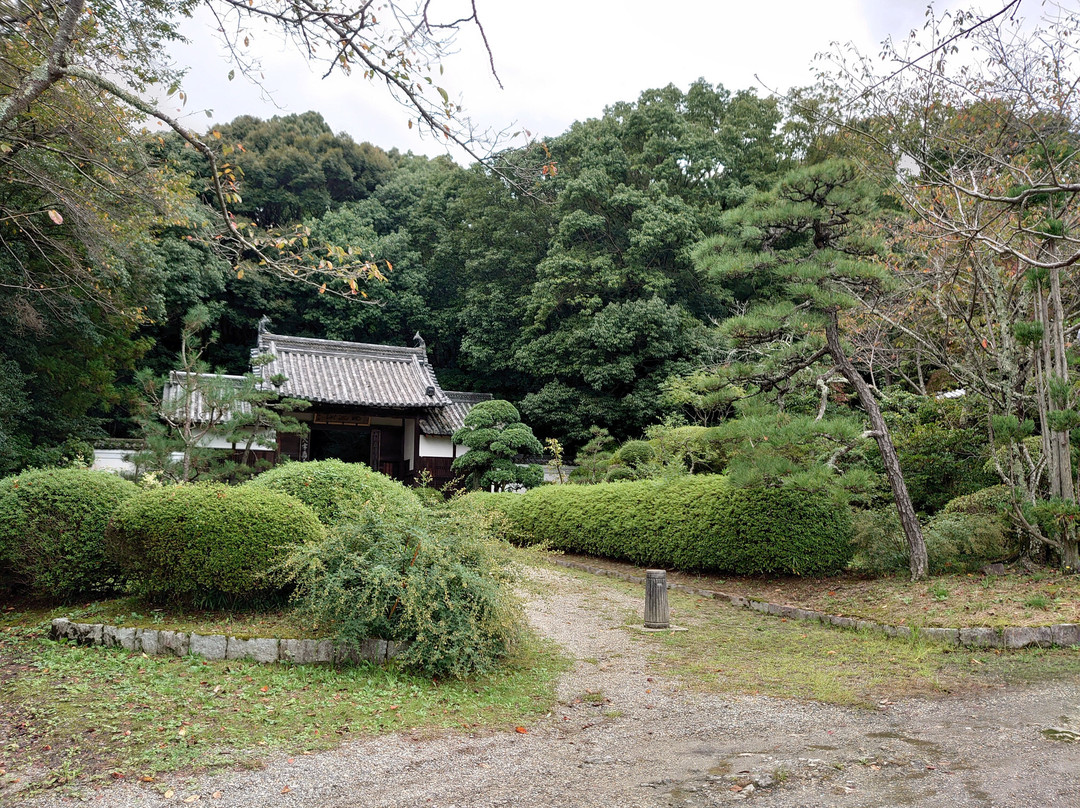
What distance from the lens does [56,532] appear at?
672 centimetres

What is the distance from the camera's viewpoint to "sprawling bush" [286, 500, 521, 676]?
5336mm

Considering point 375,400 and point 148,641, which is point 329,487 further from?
point 375,400

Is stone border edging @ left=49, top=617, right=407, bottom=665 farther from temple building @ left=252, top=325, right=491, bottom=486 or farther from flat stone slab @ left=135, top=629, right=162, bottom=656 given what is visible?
temple building @ left=252, top=325, right=491, bottom=486

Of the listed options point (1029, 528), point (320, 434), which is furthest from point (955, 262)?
point (320, 434)

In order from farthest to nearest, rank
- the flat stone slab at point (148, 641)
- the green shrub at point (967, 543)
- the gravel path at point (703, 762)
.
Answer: the green shrub at point (967, 543)
the flat stone slab at point (148, 641)
the gravel path at point (703, 762)

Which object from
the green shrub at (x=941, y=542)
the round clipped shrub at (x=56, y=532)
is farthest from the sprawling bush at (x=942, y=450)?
the round clipped shrub at (x=56, y=532)

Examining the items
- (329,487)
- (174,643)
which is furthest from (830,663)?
(174,643)

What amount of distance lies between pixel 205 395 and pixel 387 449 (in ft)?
35.1

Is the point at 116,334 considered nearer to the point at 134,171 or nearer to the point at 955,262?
the point at 134,171

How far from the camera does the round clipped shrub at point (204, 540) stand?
608 cm

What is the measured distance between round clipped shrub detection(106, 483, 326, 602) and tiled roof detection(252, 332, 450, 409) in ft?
43.5

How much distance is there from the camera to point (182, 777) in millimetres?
3607

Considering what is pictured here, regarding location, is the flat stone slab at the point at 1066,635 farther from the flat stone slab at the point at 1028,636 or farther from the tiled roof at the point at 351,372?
the tiled roof at the point at 351,372

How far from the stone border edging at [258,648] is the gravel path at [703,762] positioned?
53.3 inches
